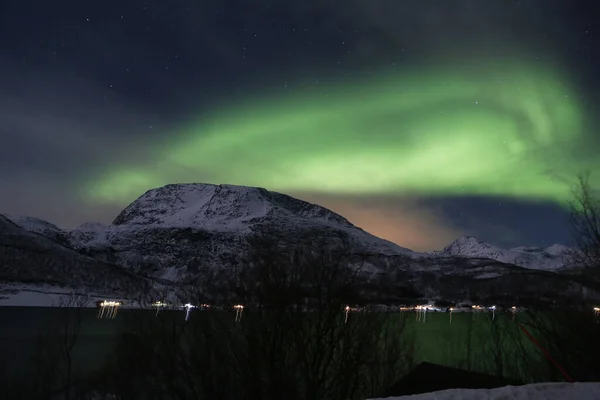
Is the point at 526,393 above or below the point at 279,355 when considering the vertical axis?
above

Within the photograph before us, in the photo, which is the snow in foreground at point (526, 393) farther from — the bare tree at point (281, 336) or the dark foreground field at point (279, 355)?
the bare tree at point (281, 336)

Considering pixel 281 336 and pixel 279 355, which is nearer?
pixel 281 336

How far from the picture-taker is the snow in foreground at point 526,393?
9070 mm

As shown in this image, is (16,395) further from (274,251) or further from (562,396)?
(562,396)

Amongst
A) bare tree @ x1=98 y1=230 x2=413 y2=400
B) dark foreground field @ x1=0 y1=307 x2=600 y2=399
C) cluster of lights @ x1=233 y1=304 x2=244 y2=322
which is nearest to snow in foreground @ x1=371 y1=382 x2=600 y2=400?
dark foreground field @ x1=0 y1=307 x2=600 y2=399

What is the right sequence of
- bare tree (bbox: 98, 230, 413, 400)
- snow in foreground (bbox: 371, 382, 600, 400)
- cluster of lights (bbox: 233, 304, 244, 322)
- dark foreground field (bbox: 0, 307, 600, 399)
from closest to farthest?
1. snow in foreground (bbox: 371, 382, 600, 400)
2. dark foreground field (bbox: 0, 307, 600, 399)
3. bare tree (bbox: 98, 230, 413, 400)
4. cluster of lights (bbox: 233, 304, 244, 322)

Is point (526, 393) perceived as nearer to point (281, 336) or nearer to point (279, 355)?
point (281, 336)

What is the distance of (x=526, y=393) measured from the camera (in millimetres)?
9266

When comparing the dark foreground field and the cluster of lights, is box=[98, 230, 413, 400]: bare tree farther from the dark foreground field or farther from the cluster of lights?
the cluster of lights

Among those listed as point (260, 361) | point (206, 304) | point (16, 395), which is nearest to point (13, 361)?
point (16, 395)

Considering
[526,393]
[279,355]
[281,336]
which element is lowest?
[279,355]

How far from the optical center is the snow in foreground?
29.8 feet

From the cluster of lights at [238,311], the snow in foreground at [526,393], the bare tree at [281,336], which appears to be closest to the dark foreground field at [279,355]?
the bare tree at [281,336]

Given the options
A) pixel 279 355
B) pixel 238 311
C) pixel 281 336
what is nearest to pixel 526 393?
pixel 281 336
